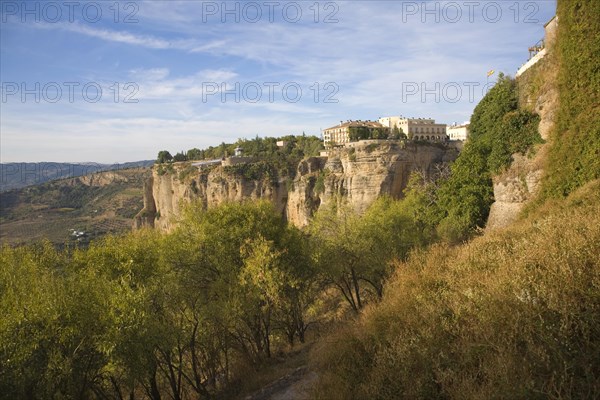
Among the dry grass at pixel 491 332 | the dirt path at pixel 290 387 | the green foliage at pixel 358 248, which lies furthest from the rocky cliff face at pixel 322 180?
the dry grass at pixel 491 332

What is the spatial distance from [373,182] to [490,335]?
32397 mm

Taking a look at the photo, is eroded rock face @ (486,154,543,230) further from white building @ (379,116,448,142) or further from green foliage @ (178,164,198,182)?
white building @ (379,116,448,142)

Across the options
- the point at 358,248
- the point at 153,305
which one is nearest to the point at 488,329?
the point at 153,305

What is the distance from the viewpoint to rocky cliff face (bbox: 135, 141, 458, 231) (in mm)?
37344

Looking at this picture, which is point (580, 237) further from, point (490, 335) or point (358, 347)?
point (358, 347)

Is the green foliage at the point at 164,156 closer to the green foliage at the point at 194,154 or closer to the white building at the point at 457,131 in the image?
the green foliage at the point at 194,154

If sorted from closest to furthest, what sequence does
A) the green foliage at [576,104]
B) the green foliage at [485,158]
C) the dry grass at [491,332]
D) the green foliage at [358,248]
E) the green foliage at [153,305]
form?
1. the dry grass at [491,332]
2. the green foliage at [153,305]
3. the green foliage at [576,104]
4. the green foliage at [358,248]
5. the green foliage at [485,158]

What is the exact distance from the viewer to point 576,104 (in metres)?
14.9

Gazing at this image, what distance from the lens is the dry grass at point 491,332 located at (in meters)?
4.82

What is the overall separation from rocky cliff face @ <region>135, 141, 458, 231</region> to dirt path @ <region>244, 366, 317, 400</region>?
20.0m

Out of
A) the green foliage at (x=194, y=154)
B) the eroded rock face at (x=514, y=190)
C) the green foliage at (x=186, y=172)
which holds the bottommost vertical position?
the eroded rock face at (x=514, y=190)

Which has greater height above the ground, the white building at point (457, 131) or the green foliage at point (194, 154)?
the white building at point (457, 131)

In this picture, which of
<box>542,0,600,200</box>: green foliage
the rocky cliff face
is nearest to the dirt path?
<box>542,0,600,200</box>: green foliage

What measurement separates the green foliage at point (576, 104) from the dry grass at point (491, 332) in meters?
7.19
